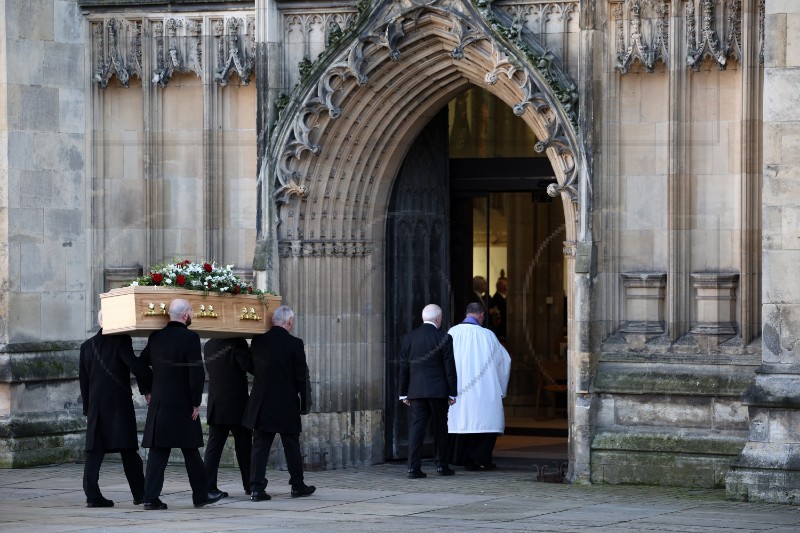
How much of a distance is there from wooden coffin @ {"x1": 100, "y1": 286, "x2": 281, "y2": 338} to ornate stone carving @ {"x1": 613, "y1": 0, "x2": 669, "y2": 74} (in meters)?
3.60

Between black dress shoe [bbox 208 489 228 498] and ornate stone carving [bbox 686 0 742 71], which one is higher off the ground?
ornate stone carving [bbox 686 0 742 71]

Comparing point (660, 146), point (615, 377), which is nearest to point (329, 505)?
point (615, 377)

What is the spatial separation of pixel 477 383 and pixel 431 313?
0.91m

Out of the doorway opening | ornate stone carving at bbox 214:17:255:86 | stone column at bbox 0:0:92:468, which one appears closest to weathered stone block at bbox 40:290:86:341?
stone column at bbox 0:0:92:468

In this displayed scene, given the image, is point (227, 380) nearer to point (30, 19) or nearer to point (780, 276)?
point (780, 276)

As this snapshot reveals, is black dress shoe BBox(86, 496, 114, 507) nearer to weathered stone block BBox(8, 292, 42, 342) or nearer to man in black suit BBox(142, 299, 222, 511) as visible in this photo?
man in black suit BBox(142, 299, 222, 511)

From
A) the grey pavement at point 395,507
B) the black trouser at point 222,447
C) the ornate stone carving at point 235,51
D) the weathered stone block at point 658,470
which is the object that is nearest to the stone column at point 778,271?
the grey pavement at point 395,507

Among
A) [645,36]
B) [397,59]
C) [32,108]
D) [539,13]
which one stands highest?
[539,13]

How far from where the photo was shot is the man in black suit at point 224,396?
49.4 ft

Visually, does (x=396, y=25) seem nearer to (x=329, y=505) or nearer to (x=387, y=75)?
(x=387, y=75)

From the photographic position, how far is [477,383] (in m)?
17.8

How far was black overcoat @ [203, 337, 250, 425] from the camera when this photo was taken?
1508 centimetres

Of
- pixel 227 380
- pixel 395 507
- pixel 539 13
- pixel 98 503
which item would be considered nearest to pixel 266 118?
pixel 539 13

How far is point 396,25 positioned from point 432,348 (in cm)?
286
